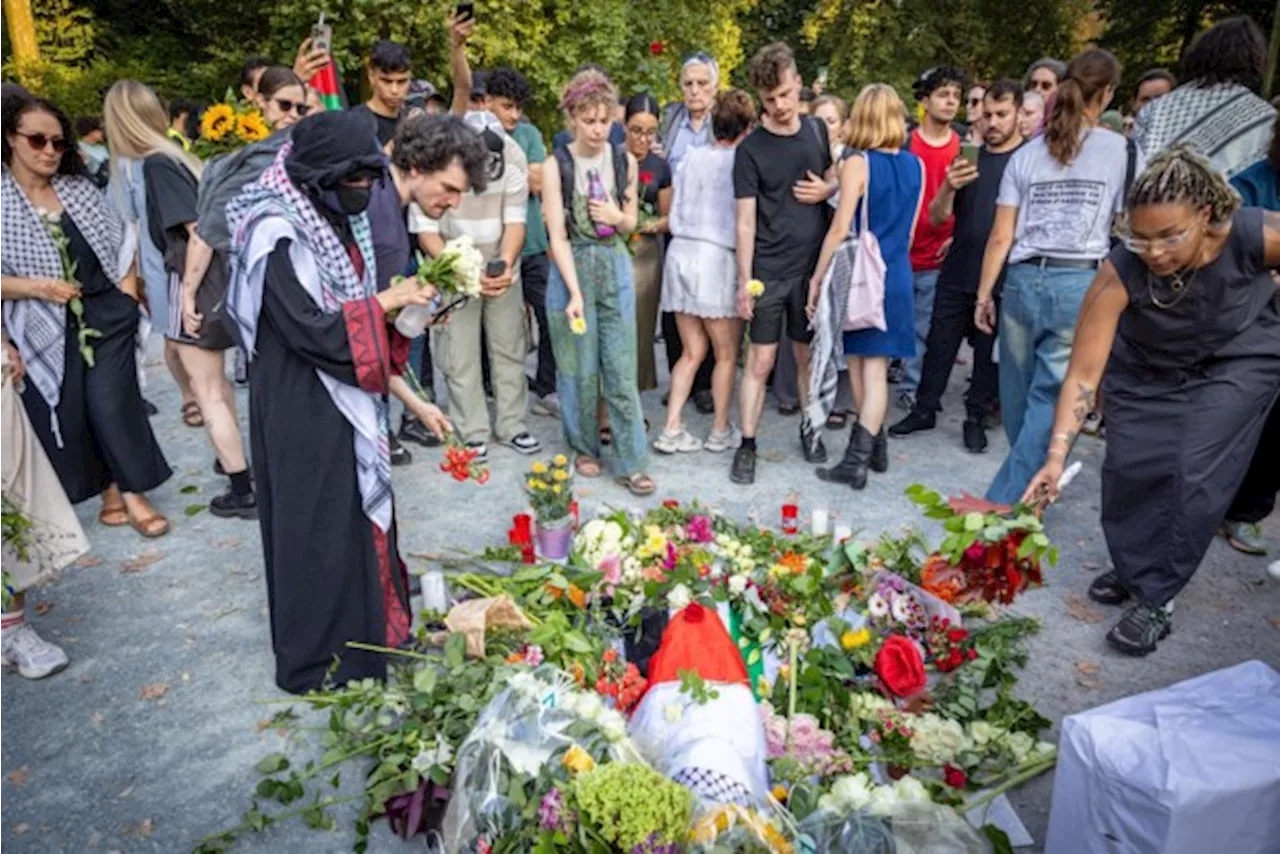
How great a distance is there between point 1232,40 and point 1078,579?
277 cm

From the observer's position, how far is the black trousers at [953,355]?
18.9 ft

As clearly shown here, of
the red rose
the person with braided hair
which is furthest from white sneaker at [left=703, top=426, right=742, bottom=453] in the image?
the red rose

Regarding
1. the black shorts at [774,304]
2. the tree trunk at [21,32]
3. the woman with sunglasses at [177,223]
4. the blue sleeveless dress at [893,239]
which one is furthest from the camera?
the tree trunk at [21,32]

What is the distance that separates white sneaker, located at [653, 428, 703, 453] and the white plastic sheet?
3.39 metres

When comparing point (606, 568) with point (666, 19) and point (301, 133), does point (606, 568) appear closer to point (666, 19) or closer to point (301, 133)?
point (301, 133)

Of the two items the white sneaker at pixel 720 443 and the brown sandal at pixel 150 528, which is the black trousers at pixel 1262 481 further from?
the brown sandal at pixel 150 528

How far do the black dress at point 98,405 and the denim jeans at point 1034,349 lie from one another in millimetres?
4412

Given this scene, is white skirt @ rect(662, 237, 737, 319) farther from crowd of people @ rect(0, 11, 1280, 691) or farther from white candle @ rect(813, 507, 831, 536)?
white candle @ rect(813, 507, 831, 536)

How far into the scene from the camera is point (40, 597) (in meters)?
4.10

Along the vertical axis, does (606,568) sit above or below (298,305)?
below

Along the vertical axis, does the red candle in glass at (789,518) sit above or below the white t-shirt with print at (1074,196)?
below

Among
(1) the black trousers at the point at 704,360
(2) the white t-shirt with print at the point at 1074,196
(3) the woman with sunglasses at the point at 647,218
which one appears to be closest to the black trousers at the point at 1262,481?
(2) the white t-shirt with print at the point at 1074,196

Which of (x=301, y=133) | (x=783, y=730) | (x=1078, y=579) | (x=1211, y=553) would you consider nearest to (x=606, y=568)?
(x=783, y=730)

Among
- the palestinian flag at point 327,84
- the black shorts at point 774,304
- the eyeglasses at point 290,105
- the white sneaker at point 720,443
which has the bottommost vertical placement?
the white sneaker at point 720,443
